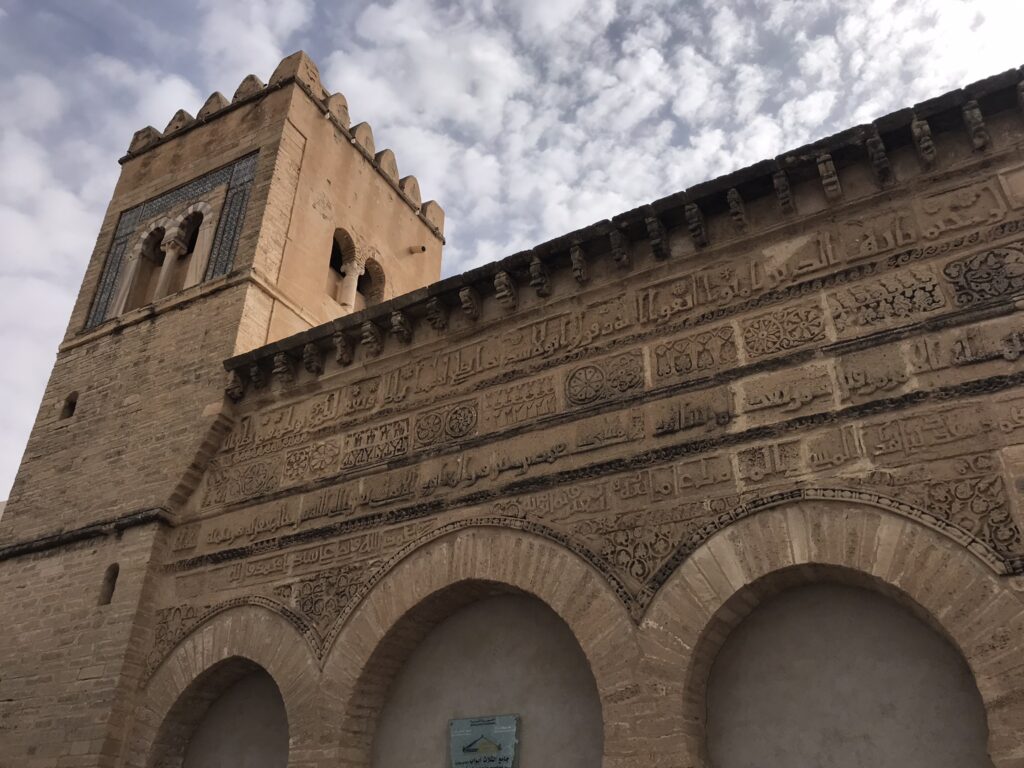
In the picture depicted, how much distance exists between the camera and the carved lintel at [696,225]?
4.97 metres

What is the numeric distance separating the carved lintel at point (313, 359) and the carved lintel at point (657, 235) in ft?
8.91

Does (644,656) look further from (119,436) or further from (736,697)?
(119,436)

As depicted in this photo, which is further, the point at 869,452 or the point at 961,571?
the point at 869,452

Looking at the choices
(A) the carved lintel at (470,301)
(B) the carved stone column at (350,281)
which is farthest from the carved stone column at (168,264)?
(A) the carved lintel at (470,301)

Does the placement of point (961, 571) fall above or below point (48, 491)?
below

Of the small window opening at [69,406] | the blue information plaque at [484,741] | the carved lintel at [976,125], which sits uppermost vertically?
the small window opening at [69,406]

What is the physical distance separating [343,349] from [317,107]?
3.81 meters

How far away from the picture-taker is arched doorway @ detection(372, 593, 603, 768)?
4473 mm

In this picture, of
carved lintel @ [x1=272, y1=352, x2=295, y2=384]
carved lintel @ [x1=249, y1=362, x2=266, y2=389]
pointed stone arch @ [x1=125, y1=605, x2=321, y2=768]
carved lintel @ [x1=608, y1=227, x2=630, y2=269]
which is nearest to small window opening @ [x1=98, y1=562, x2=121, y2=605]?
pointed stone arch @ [x1=125, y1=605, x2=321, y2=768]

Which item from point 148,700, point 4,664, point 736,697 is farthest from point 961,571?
point 4,664

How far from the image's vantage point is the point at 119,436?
706 centimetres

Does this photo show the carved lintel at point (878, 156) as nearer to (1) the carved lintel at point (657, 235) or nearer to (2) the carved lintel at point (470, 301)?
(1) the carved lintel at point (657, 235)

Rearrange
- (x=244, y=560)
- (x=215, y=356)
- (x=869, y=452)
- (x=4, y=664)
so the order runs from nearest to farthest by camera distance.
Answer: (x=869, y=452) < (x=244, y=560) < (x=4, y=664) < (x=215, y=356)

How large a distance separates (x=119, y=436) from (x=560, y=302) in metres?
4.08
